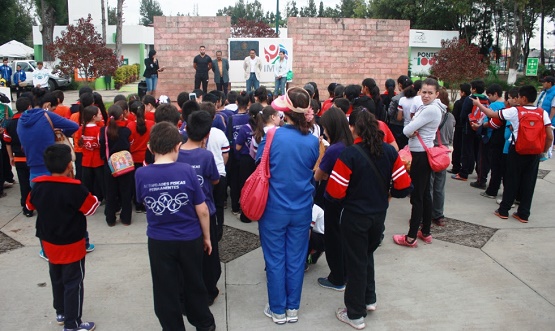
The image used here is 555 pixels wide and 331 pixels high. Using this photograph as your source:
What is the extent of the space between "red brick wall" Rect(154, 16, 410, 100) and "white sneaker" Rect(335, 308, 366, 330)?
44.9ft

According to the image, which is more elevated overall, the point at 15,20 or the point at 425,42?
the point at 15,20

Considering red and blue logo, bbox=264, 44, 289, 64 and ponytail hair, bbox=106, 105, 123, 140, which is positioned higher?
red and blue logo, bbox=264, 44, 289, 64

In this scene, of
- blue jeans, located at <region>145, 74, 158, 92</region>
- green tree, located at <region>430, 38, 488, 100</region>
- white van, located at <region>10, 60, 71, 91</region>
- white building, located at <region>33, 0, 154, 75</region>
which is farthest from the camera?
white building, located at <region>33, 0, 154, 75</region>

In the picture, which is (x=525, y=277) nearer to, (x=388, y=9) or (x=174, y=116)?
(x=174, y=116)

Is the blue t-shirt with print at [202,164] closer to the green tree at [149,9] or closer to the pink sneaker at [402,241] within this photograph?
the pink sneaker at [402,241]

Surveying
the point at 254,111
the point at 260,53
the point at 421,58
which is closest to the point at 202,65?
the point at 260,53

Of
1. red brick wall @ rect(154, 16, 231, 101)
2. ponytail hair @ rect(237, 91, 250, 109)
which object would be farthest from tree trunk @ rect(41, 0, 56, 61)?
ponytail hair @ rect(237, 91, 250, 109)

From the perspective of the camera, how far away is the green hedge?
27828mm

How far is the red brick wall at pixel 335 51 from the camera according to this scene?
16.7 meters

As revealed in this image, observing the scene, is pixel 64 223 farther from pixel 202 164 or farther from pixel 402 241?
pixel 402 241

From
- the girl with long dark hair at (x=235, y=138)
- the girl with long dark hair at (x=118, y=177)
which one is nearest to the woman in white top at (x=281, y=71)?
the girl with long dark hair at (x=235, y=138)

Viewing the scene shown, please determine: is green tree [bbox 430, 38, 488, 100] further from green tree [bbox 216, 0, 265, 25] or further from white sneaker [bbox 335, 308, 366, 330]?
green tree [bbox 216, 0, 265, 25]

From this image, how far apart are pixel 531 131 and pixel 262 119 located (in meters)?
3.32

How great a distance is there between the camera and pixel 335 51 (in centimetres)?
1755
